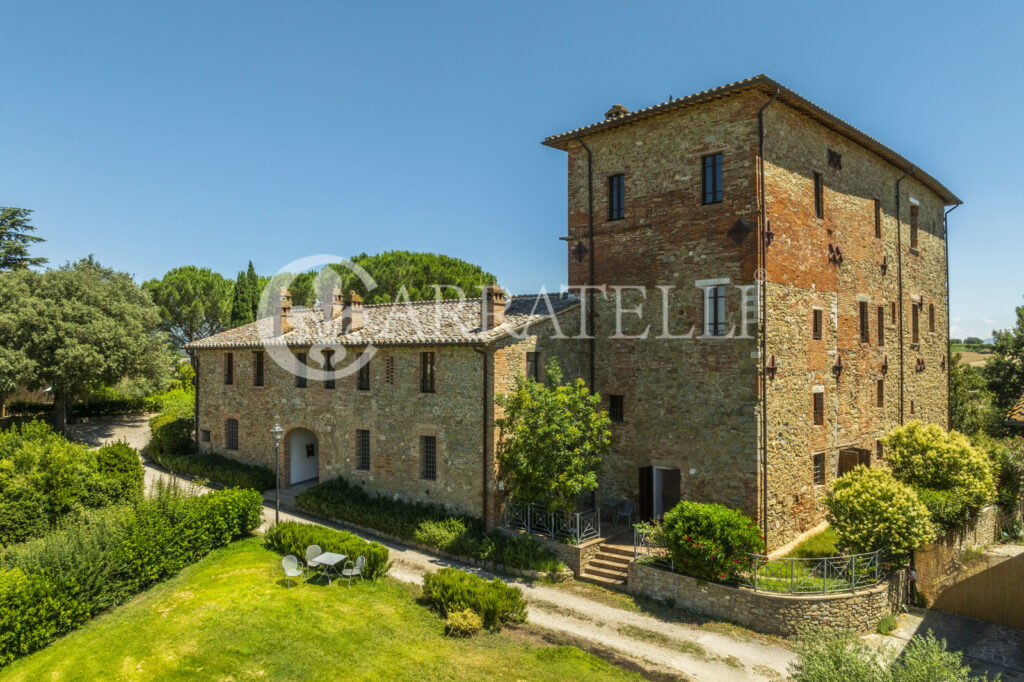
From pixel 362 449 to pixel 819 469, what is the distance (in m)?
15.4

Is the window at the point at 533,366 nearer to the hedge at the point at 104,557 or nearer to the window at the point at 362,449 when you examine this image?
the window at the point at 362,449

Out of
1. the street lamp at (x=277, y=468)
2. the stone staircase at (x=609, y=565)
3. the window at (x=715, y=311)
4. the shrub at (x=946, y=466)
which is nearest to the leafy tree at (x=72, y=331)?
the street lamp at (x=277, y=468)

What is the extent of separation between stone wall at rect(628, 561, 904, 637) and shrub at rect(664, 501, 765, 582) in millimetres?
353

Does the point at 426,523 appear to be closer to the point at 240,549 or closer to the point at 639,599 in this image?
the point at 240,549

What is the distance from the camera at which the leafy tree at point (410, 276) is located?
1658 inches

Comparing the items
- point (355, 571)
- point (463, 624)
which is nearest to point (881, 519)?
point (463, 624)

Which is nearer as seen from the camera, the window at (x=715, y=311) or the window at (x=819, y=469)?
the window at (x=715, y=311)

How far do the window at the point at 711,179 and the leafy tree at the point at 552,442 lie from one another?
6525 millimetres

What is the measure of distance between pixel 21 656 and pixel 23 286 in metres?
23.2

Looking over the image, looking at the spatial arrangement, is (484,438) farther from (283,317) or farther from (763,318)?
(283,317)

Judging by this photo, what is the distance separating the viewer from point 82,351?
89.7ft

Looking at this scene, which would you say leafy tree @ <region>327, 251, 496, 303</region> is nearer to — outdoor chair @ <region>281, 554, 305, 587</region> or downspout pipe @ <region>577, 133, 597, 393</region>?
downspout pipe @ <region>577, 133, 597, 393</region>

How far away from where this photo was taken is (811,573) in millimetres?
14195

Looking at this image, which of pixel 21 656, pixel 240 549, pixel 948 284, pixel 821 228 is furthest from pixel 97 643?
pixel 948 284
